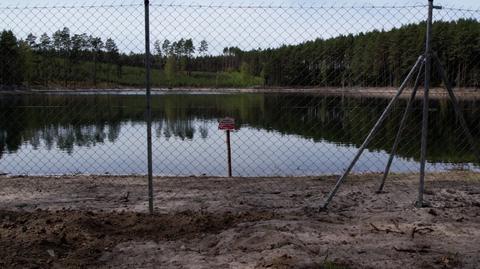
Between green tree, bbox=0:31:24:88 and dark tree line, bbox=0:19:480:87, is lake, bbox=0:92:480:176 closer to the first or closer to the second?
dark tree line, bbox=0:19:480:87

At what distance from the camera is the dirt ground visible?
15.8ft

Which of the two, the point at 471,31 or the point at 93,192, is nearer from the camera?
the point at 93,192

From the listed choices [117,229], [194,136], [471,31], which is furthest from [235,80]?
[471,31]

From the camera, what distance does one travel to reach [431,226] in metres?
5.95

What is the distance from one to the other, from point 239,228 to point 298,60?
8.62m

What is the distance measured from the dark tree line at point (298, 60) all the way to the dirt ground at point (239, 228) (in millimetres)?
4245

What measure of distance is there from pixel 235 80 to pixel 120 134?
308 inches

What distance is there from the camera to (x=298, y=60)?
13555 millimetres

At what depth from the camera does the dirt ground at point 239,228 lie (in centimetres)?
480

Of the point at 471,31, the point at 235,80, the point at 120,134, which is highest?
the point at 471,31

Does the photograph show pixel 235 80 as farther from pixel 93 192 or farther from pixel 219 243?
pixel 219 243

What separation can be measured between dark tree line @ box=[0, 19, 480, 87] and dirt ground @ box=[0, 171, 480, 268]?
425cm

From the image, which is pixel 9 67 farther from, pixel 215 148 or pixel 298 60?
pixel 298 60

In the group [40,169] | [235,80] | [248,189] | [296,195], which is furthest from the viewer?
[235,80]
